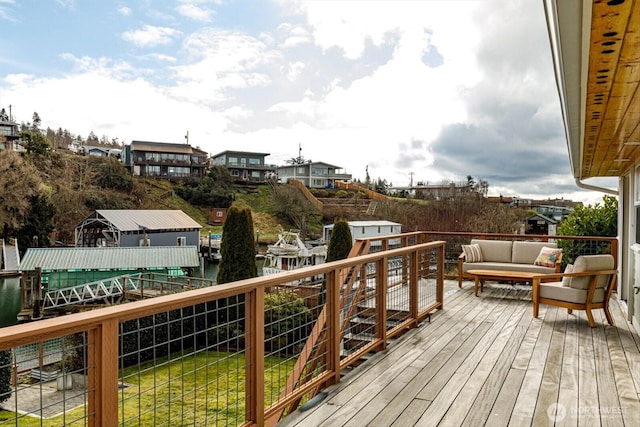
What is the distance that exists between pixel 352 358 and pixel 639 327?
3.25 meters

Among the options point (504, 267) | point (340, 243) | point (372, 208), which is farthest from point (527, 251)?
point (372, 208)

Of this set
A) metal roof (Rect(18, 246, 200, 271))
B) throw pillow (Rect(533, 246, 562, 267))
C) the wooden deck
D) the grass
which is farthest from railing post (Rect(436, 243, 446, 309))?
metal roof (Rect(18, 246, 200, 271))

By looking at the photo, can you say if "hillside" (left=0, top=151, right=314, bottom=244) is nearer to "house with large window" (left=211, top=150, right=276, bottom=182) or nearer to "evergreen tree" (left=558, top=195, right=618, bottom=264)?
"house with large window" (left=211, top=150, right=276, bottom=182)

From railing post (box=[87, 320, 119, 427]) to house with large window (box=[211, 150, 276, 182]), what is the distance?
161 ft

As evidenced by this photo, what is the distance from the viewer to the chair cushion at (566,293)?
544 centimetres

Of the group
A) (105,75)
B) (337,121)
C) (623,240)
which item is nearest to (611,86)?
(623,240)

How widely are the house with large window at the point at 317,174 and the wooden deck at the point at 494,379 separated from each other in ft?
156

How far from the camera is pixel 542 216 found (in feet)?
72.4

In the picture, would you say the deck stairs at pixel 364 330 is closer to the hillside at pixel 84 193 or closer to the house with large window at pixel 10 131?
the hillside at pixel 84 193

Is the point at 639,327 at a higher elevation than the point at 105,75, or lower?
lower

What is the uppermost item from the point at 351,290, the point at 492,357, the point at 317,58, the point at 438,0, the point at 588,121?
the point at 317,58

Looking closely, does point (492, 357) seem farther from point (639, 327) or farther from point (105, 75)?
point (105, 75)

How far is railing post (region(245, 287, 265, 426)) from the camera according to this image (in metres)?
2.44

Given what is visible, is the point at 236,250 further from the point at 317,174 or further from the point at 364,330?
the point at 317,174
